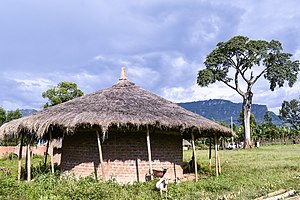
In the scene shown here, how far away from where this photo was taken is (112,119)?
9641 mm

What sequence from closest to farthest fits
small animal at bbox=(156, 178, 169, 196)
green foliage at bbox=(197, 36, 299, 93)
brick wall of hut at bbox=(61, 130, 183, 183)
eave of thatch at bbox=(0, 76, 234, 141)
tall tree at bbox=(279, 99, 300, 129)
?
small animal at bbox=(156, 178, 169, 196) → eave of thatch at bbox=(0, 76, 234, 141) → brick wall of hut at bbox=(61, 130, 183, 183) → green foliage at bbox=(197, 36, 299, 93) → tall tree at bbox=(279, 99, 300, 129)

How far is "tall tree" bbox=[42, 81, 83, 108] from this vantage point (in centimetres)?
3659

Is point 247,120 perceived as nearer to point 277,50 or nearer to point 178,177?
point 277,50

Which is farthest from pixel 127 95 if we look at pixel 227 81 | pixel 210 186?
pixel 227 81

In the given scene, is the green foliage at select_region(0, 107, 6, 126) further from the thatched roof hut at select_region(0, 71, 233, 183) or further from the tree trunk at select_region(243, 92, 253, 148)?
the thatched roof hut at select_region(0, 71, 233, 183)

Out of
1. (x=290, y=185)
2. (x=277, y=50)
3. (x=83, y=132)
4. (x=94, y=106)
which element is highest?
(x=277, y=50)

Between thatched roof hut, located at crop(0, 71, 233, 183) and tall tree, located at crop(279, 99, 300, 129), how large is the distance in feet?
267

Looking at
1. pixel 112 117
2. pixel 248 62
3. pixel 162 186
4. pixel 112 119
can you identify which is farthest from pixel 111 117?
pixel 248 62

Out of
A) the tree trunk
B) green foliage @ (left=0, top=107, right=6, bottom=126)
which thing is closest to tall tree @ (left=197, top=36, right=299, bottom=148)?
the tree trunk

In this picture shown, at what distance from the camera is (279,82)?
115 ft

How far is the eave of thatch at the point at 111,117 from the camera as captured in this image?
9688 millimetres

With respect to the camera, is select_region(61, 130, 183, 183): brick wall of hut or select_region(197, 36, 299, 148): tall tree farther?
select_region(197, 36, 299, 148): tall tree

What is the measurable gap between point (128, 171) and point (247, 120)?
27.5 m

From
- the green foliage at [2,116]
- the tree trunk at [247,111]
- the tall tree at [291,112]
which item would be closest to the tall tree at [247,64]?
the tree trunk at [247,111]
